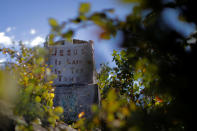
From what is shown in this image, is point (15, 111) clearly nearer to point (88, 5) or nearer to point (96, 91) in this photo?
point (88, 5)

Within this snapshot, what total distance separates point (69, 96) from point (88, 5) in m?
6.24

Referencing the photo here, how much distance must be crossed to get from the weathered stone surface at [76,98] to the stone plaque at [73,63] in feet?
1.07

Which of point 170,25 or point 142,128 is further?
point 170,25

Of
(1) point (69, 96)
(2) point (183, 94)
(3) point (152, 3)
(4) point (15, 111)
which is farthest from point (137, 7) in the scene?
(1) point (69, 96)

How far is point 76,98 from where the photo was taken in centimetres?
661

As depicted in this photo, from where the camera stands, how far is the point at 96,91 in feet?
21.5

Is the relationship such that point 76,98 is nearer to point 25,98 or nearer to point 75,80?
point 75,80

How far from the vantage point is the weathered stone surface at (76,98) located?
646 cm

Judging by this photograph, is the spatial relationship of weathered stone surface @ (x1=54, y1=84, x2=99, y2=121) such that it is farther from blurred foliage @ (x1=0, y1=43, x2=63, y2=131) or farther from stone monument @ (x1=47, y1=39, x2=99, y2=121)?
blurred foliage @ (x1=0, y1=43, x2=63, y2=131)

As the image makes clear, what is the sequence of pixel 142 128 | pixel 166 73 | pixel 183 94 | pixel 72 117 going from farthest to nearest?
pixel 72 117
pixel 166 73
pixel 183 94
pixel 142 128

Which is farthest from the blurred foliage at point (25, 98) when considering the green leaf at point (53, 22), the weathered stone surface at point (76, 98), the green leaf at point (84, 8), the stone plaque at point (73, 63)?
the stone plaque at point (73, 63)

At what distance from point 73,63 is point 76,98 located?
1.60m

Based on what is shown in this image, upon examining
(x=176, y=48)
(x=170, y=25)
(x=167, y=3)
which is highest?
(x=167, y=3)

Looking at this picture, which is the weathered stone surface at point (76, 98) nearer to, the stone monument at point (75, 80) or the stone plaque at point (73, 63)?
the stone monument at point (75, 80)
